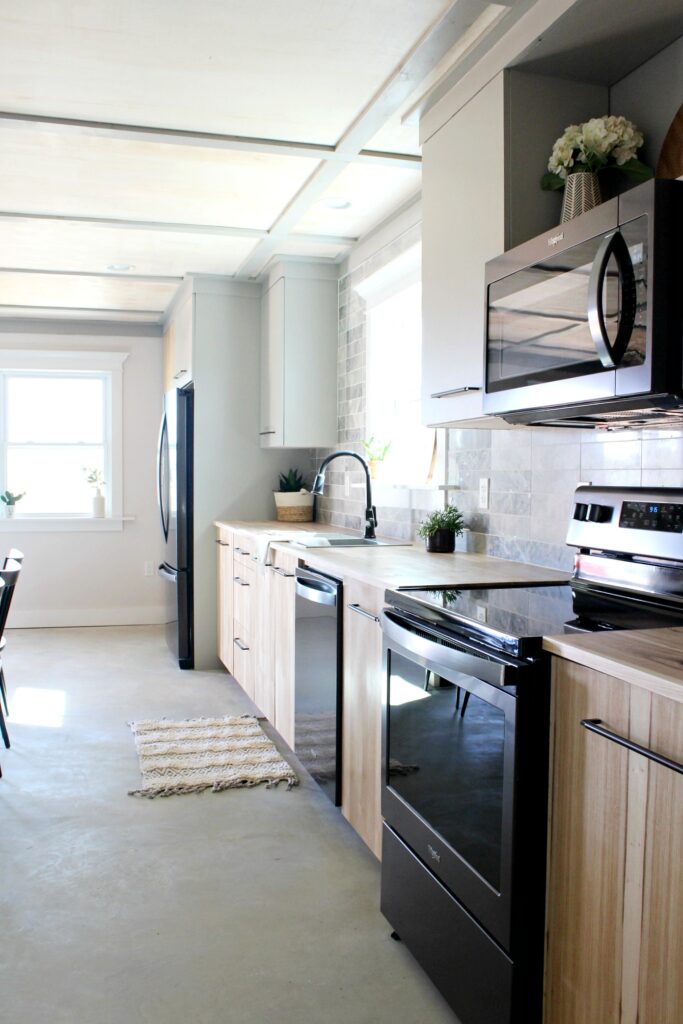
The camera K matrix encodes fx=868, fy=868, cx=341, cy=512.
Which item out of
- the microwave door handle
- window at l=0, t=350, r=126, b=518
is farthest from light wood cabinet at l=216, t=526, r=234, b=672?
the microwave door handle

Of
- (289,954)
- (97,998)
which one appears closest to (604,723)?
(289,954)

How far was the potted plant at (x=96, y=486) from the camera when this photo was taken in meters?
6.78

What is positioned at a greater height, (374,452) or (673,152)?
(673,152)

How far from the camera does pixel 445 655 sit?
184cm

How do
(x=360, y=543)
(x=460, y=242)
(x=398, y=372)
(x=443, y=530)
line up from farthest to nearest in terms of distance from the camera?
(x=398, y=372), (x=360, y=543), (x=443, y=530), (x=460, y=242)

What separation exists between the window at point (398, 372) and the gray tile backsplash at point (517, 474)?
0.25 feet

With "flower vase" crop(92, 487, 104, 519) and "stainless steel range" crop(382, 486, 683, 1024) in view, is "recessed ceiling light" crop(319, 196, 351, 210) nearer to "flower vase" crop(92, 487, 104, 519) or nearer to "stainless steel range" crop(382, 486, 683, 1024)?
"stainless steel range" crop(382, 486, 683, 1024)

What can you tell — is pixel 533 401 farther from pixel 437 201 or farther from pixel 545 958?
pixel 545 958

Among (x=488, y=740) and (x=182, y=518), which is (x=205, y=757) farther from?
(x=488, y=740)

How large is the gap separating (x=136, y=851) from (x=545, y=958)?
5.13 ft

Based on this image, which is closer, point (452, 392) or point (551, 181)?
point (551, 181)

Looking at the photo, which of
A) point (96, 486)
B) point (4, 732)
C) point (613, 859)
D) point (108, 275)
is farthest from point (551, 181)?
point (96, 486)

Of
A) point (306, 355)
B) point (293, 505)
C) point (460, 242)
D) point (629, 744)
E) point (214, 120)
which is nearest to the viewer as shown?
point (629, 744)

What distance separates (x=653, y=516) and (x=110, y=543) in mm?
5514
